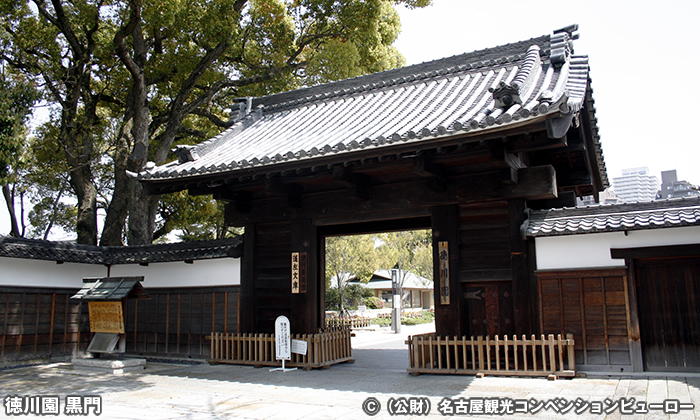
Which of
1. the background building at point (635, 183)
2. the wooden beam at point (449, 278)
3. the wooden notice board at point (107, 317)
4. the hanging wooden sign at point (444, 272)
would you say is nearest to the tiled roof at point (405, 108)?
the wooden beam at point (449, 278)

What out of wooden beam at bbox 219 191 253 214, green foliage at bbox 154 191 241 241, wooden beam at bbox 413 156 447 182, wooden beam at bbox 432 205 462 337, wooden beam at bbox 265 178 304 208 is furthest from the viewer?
green foliage at bbox 154 191 241 241

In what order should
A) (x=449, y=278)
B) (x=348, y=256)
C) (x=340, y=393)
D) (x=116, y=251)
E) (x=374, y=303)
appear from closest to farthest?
(x=340, y=393)
(x=449, y=278)
(x=116, y=251)
(x=348, y=256)
(x=374, y=303)

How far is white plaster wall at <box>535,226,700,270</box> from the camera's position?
8133 mm

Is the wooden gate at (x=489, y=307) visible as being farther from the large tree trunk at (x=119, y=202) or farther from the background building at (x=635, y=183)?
the background building at (x=635, y=183)

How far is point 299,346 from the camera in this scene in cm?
1031

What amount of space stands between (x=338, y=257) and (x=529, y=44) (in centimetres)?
2089

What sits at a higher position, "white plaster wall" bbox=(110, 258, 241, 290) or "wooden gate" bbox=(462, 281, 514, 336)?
"white plaster wall" bbox=(110, 258, 241, 290)

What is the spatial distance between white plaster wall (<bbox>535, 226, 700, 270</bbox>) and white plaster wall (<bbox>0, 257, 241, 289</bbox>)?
22.2ft

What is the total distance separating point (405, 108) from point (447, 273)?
378cm

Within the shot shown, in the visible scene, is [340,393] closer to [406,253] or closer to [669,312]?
[669,312]

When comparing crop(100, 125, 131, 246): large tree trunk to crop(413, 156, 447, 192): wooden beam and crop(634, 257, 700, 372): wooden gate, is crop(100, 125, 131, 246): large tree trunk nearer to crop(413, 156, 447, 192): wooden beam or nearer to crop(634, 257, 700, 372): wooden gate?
crop(413, 156, 447, 192): wooden beam

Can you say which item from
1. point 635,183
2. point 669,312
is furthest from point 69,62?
point 635,183

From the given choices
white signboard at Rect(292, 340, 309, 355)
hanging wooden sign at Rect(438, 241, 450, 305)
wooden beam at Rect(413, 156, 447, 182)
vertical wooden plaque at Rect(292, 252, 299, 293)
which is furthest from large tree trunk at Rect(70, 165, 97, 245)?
wooden beam at Rect(413, 156, 447, 182)

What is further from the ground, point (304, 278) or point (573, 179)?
point (573, 179)
